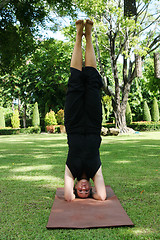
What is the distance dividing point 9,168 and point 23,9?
813cm

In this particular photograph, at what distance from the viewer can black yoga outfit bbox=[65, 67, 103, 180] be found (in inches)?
151

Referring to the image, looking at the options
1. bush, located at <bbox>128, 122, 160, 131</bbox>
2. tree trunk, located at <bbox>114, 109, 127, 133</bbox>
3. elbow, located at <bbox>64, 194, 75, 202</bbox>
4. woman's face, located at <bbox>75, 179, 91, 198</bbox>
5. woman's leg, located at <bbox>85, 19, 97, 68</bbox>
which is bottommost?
elbow, located at <bbox>64, 194, 75, 202</bbox>

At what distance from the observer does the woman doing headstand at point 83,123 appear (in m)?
3.76

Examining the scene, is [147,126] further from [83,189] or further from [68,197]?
[68,197]

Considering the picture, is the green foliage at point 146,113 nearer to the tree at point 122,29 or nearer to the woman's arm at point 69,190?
the tree at point 122,29

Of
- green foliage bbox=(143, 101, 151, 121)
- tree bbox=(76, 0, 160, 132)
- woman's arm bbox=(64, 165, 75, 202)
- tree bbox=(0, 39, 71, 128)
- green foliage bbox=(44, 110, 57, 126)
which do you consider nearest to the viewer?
woman's arm bbox=(64, 165, 75, 202)

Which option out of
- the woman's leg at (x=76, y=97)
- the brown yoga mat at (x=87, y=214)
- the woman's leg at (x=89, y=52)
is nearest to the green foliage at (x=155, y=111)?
the woman's leg at (x=89, y=52)

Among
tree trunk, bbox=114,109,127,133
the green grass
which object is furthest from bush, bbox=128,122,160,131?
the green grass

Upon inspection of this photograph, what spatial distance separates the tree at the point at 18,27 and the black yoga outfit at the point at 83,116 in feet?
26.7

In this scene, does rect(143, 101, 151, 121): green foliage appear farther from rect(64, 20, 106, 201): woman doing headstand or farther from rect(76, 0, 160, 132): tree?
rect(64, 20, 106, 201): woman doing headstand

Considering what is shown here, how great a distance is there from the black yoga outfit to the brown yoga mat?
457 millimetres

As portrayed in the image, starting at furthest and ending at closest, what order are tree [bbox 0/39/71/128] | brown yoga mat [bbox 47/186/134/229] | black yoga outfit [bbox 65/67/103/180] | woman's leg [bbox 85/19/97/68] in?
tree [bbox 0/39/71/128] → woman's leg [bbox 85/19/97/68] → black yoga outfit [bbox 65/67/103/180] → brown yoga mat [bbox 47/186/134/229]

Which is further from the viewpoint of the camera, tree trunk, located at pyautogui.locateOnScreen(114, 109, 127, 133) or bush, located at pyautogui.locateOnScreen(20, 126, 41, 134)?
bush, located at pyautogui.locateOnScreen(20, 126, 41, 134)

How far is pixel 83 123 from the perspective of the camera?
3930 mm
